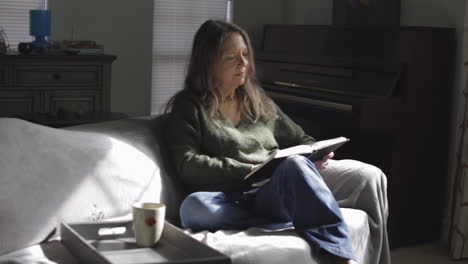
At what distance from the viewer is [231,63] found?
276 cm

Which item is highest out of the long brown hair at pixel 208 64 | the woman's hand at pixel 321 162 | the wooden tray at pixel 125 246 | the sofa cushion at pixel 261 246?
the long brown hair at pixel 208 64

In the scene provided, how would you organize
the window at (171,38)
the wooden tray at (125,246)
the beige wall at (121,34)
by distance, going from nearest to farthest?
1. the wooden tray at (125,246)
2. the beige wall at (121,34)
3. the window at (171,38)

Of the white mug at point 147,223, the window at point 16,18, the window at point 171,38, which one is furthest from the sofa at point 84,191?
the window at point 171,38

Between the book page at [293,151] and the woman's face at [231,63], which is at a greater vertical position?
the woman's face at [231,63]

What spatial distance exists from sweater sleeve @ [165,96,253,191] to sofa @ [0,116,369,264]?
0.28ft

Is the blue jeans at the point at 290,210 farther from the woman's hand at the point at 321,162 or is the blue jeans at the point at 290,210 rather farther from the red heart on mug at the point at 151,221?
the red heart on mug at the point at 151,221

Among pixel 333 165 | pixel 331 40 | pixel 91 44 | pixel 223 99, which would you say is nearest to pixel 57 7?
pixel 91 44

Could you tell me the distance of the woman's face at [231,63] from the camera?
2754 mm

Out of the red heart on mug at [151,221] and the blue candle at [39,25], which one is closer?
the red heart on mug at [151,221]

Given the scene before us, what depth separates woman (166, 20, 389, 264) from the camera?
2381mm

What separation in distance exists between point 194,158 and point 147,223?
0.55 meters

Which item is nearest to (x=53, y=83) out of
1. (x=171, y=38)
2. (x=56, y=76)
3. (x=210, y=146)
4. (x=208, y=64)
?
(x=56, y=76)

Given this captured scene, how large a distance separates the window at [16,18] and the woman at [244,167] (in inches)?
77.5

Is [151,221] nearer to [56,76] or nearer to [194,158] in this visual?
[194,158]
